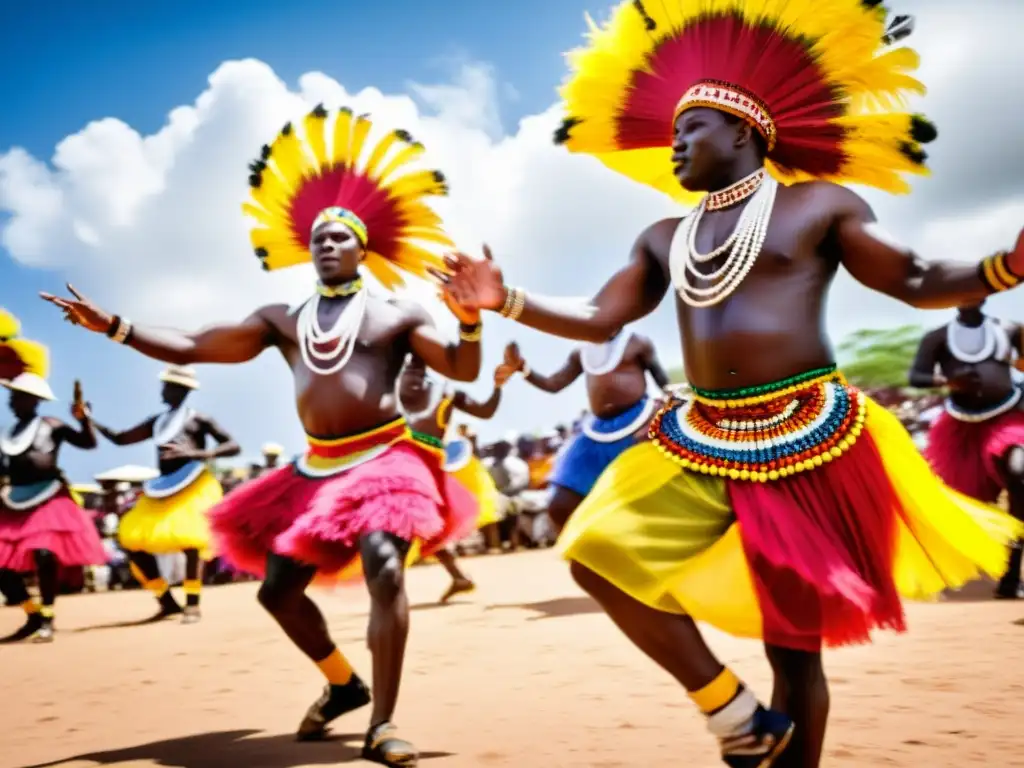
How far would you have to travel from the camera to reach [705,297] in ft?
9.32

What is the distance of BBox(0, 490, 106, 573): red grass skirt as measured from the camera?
793 cm

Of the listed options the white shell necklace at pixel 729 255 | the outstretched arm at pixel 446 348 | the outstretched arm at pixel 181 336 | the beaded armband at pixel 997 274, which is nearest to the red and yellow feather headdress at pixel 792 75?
the white shell necklace at pixel 729 255

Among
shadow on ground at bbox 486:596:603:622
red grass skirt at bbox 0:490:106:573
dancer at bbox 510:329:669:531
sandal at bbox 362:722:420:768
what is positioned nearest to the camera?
sandal at bbox 362:722:420:768

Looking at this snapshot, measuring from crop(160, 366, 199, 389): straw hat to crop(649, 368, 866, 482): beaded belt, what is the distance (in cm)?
731

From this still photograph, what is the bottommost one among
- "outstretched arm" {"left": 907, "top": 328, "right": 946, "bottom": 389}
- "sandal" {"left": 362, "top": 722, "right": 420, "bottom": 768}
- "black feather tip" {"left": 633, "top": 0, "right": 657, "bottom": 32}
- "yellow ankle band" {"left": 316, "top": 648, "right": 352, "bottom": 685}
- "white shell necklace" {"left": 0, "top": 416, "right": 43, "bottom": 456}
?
"sandal" {"left": 362, "top": 722, "right": 420, "bottom": 768}

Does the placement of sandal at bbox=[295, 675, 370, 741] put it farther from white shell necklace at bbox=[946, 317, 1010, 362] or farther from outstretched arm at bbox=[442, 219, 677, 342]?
white shell necklace at bbox=[946, 317, 1010, 362]

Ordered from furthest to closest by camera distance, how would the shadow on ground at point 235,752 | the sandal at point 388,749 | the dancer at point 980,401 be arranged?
1. the dancer at point 980,401
2. the shadow on ground at point 235,752
3. the sandal at point 388,749

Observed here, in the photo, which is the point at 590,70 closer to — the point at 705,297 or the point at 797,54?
the point at 797,54

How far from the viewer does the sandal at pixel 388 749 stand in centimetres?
327

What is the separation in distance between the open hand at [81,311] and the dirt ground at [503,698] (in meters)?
1.63

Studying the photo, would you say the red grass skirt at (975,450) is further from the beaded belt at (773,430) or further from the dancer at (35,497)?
the dancer at (35,497)

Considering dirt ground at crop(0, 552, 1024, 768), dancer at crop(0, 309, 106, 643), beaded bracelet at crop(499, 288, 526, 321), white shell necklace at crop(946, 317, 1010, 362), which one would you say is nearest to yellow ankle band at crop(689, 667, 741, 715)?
dirt ground at crop(0, 552, 1024, 768)

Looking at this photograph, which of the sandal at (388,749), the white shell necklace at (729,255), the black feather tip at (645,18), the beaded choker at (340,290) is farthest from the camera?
the beaded choker at (340,290)

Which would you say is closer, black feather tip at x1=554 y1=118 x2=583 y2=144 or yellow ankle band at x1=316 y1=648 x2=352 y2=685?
black feather tip at x1=554 y1=118 x2=583 y2=144
